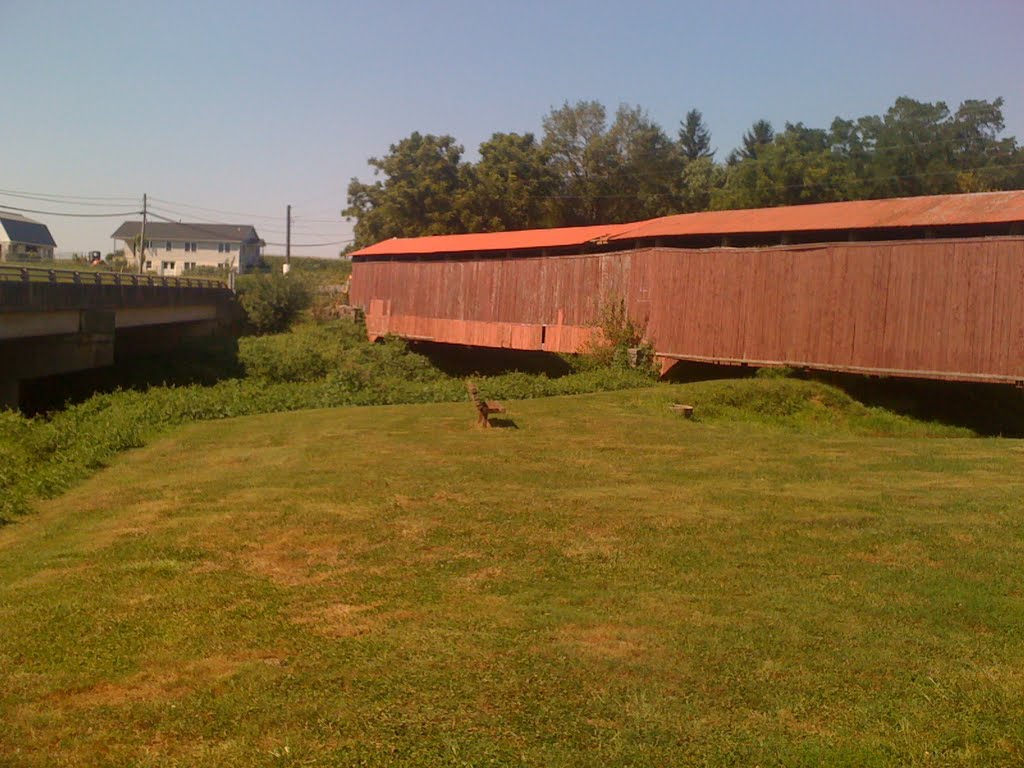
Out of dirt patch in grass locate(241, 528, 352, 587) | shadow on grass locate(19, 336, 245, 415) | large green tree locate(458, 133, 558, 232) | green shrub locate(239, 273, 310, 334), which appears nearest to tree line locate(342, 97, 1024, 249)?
large green tree locate(458, 133, 558, 232)

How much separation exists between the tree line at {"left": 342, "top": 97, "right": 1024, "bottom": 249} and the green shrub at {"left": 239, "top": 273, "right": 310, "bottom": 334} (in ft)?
47.0

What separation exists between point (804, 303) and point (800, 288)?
416mm

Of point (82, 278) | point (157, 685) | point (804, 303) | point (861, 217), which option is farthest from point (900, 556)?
point (82, 278)

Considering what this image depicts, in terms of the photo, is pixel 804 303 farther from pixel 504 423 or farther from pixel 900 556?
pixel 900 556

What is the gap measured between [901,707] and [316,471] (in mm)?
10248

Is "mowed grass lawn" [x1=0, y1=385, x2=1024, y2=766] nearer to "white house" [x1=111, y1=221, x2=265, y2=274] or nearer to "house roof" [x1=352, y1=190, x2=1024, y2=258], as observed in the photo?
"house roof" [x1=352, y1=190, x2=1024, y2=258]

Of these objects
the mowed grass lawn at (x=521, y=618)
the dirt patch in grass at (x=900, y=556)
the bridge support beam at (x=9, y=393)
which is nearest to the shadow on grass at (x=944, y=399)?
the mowed grass lawn at (x=521, y=618)

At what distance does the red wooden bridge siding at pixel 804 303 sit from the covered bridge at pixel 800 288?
3cm

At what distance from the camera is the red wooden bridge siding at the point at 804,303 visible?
22391 millimetres

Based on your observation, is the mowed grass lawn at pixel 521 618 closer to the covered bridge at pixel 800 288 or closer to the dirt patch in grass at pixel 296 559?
the dirt patch in grass at pixel 296 559

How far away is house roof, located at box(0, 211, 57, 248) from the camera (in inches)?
3632

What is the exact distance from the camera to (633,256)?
30.5m

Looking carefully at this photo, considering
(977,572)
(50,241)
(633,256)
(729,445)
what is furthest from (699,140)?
(977,572)

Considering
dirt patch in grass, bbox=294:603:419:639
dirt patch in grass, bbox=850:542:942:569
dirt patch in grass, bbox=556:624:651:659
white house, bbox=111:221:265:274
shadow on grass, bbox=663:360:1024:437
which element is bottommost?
dirt patch in grass, bbox=294:603:419:639
